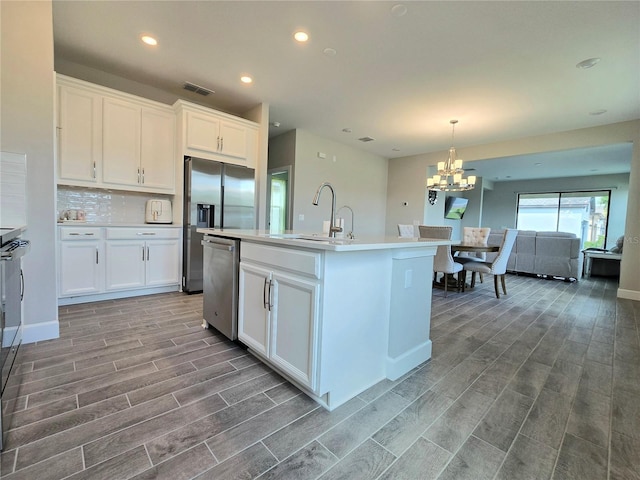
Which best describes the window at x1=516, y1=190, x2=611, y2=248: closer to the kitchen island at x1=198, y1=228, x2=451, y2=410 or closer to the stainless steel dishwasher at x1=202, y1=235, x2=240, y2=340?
the kitchen island at x1=198, y1=228, x2=451, y2=410

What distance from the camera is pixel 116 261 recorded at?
3289mm

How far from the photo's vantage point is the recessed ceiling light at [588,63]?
2.83 meters

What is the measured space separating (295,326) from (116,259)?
2.79m

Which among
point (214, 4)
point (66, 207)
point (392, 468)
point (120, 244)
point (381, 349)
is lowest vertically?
point (392, 468)

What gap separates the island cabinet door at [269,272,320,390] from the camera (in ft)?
4.90

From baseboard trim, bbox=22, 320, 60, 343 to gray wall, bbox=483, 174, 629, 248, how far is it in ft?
33.9

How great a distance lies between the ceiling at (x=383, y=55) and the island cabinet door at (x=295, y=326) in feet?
7.34

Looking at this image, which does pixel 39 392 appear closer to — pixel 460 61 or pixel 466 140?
pixel 460 61

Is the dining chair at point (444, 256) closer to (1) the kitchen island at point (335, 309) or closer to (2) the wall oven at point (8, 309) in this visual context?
(1) the kitchen island at point (335, 309)

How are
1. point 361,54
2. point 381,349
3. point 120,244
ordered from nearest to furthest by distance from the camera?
1. point 381,349
2. point 361,54
3. point 120,244

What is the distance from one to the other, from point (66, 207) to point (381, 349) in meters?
3.92

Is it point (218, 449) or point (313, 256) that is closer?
point (218, 449)

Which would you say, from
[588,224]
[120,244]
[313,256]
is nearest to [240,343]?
[313,256]

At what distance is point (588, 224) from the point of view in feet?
27.8
